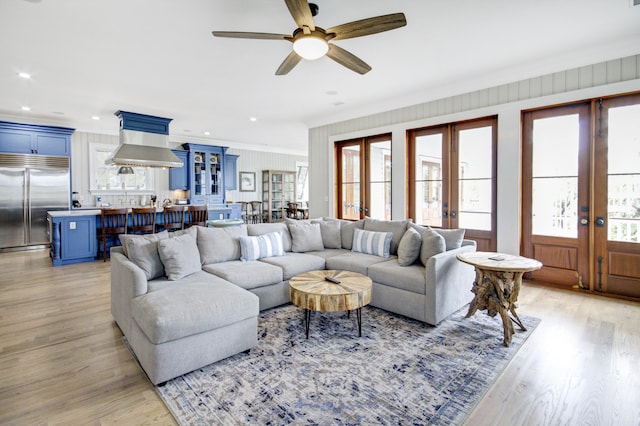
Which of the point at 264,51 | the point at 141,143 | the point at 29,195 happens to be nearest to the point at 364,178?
the point at 264,51

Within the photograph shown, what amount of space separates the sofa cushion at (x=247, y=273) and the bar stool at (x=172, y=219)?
3505 mm

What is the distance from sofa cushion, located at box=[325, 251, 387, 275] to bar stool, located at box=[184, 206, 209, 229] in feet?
13.1

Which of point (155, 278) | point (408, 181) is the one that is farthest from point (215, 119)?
point (155, 278)

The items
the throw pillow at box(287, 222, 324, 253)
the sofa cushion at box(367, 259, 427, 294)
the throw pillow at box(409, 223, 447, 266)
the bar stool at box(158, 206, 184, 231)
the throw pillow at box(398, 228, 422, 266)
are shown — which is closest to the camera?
the sofa cushion at box(367, 259, 427, 294)

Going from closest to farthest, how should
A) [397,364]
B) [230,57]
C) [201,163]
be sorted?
[397,364] → [230,57] → [201,163]

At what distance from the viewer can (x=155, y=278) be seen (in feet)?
9.77

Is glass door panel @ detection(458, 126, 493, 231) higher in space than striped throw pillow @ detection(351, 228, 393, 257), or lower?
higher

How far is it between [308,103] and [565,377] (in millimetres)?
5207

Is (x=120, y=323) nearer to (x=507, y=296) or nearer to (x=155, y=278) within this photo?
(x=155, y=278)

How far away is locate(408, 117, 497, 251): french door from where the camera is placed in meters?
4.72

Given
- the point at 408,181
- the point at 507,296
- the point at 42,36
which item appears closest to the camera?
the point at 507,296

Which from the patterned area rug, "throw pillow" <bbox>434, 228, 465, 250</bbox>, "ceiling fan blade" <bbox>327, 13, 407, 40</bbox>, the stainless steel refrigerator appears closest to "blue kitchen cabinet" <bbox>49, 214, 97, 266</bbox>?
the stainless steel refrigerator

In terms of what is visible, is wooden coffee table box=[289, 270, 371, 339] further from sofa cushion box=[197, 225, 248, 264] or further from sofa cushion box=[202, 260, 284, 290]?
sofa cushion box=[197, 225, 248, 264]

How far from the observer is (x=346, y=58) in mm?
2982
